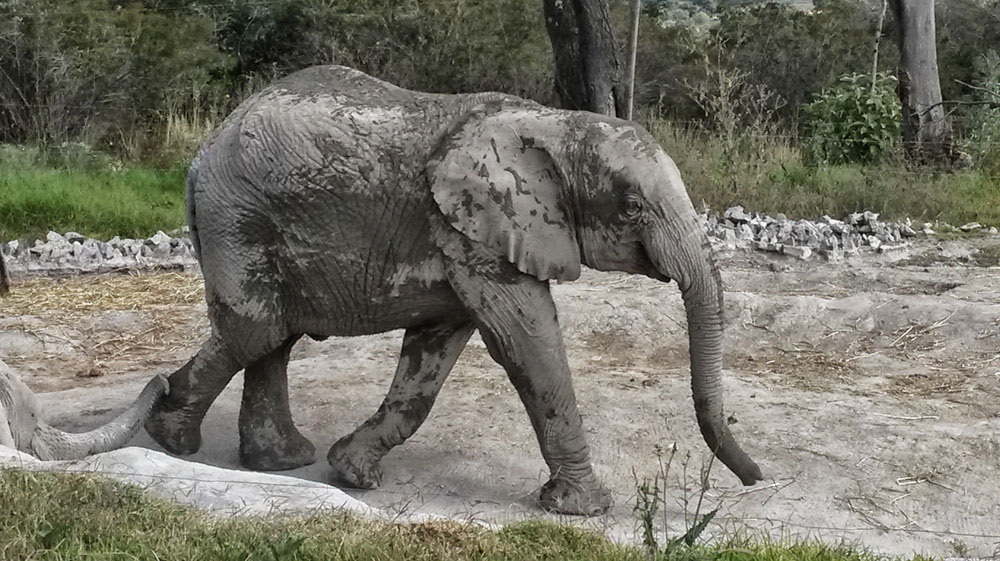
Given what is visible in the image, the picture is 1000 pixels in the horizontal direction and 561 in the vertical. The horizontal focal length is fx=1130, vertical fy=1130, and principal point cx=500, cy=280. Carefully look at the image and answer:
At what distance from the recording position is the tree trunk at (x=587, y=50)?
12281 millimetres

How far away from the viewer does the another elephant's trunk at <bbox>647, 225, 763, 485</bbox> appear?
187 inches

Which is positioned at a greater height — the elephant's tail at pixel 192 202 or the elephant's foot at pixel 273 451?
the elephant's tail at pixel 192 202

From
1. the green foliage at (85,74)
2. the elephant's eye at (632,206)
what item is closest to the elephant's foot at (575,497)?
the elephant's eye at (632,206)

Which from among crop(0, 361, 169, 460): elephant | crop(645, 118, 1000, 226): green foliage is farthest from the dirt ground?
crop(645, 118, 1000, 226): green foliage

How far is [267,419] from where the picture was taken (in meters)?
5.91

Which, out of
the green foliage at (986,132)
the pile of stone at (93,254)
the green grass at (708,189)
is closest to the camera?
the pile of stone at (93,254)

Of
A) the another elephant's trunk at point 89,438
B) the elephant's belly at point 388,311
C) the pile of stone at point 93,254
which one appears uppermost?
the elephant's belly at point 388,311

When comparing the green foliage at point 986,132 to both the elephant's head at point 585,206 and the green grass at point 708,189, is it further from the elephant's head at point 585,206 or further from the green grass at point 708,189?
the elephant's head at point 585,206

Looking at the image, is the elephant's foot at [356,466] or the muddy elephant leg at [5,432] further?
the elephant's foot at [356,466]

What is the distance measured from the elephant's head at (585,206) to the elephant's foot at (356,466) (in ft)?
4.50

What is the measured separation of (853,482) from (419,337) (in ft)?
7.60

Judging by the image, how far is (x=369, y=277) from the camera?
17.3 feet

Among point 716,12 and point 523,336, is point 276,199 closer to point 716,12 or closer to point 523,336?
point 523,336

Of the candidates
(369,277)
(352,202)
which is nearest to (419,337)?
(369,277)
